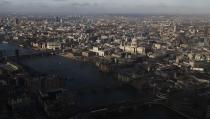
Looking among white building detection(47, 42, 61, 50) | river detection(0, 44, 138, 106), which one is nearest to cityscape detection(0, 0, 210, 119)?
river detection(0, 44, 138, 106)

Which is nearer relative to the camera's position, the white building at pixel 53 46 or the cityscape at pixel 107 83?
the cityscape at pixel 107 83

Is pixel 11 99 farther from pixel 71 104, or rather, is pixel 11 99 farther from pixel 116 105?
pixel 116 105

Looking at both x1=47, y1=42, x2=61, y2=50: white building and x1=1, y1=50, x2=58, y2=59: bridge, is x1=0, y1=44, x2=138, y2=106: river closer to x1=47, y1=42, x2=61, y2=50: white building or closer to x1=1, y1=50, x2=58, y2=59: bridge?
x1=1, y1=50, x2=58, y2=59: bridge

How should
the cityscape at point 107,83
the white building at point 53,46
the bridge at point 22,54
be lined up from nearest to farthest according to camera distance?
1. the cityscape at point 107,83
2. the bridge at point 22,54
3. the white building at point 53,46

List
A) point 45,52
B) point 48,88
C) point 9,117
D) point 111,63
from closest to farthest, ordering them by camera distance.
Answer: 1. point 9,117
2. point 48,88
3. point 111,63
4. point 45,52

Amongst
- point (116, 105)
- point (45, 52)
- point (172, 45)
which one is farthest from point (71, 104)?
point (172, 45)

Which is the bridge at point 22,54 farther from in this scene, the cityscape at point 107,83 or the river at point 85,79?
the river at point 85,79

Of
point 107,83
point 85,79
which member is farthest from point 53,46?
point 107,83

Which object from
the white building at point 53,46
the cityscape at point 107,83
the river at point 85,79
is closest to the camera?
the cityscape at point 107,83

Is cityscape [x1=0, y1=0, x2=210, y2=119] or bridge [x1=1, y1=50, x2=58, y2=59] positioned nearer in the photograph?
cityscape [x1=0, y1=0, x2=210, y2=119]

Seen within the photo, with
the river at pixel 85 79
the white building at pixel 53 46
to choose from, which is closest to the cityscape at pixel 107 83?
the river at pixel 85 79

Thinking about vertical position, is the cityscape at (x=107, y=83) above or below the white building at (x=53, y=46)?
below
